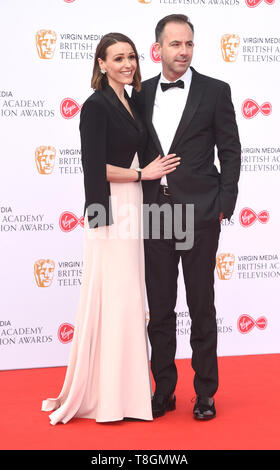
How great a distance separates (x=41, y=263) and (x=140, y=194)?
1198 mm

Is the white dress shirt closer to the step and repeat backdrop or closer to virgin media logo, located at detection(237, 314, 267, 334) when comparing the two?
the step and repeat backdrop

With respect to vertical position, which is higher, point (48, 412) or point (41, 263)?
point (41, 263)

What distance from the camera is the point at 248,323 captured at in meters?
4.14

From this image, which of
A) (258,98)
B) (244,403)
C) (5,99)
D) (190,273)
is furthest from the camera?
(258,98)

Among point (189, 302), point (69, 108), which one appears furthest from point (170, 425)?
point (69, 108)

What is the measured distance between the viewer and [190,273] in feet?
9.46

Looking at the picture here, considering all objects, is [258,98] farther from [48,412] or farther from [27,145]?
[48,412]

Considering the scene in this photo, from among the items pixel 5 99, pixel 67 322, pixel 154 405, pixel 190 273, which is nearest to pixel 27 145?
pixel 5 99

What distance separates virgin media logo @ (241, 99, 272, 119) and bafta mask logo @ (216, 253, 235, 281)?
875 millimetres

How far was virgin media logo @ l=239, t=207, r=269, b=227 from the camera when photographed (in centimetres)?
409

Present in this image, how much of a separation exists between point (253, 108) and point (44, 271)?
1.63m

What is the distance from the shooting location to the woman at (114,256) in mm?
2746

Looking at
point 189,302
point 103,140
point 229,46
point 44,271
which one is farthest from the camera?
point 229,46

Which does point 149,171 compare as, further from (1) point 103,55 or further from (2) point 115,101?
(1) point 103,55
